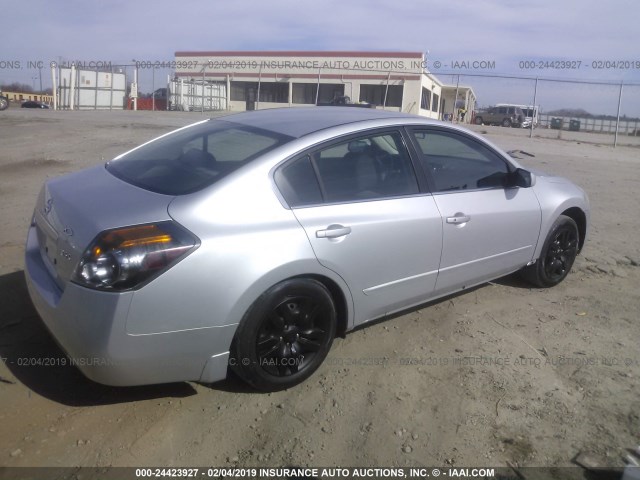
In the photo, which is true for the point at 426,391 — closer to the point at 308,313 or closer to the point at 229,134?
the point at 308,313

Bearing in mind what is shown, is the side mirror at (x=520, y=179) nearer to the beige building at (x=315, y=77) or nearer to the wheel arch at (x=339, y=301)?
the wheel arch at (x=339, y=301)

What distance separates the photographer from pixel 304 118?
3.84m

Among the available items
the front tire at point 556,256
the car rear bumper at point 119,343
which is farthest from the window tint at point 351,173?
the front tire at point 556,256

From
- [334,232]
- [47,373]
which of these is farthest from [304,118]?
[47,373]

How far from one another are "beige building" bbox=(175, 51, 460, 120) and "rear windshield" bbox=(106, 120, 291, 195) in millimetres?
18950

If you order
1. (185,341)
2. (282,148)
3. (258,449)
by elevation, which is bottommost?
(258,449)

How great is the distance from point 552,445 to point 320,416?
3.89ft

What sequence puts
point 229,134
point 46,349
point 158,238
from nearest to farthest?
point 158,238 → point 46,349 → point 229,134

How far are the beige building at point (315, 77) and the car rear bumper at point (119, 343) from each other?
797 inches

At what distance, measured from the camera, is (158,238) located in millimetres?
2678

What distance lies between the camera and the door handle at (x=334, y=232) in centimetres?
316

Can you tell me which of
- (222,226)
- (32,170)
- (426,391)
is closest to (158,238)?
(222,226)

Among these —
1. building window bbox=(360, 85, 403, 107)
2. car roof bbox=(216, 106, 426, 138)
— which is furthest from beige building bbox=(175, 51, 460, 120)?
car roof bbox=(216, 106, 426, 138)

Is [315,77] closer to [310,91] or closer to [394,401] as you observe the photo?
[310,91]
